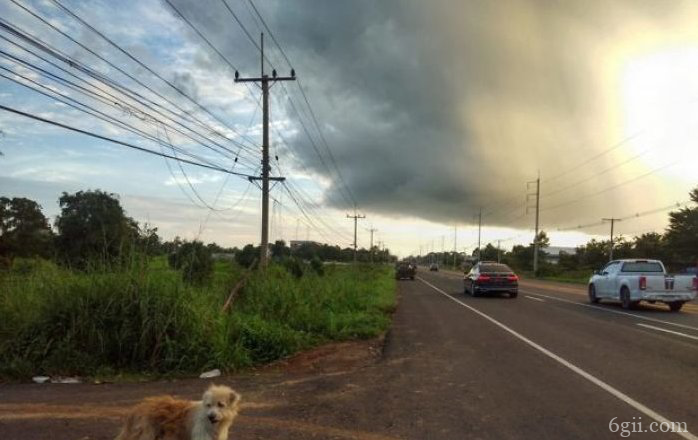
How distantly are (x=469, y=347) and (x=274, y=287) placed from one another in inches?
218

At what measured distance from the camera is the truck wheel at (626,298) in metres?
22.0

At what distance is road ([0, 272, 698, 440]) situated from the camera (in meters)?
6.53

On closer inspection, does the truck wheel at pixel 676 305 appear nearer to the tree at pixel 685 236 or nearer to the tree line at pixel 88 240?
the tree line at pixel 88 240

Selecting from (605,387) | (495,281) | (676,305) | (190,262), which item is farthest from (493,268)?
(605,387)

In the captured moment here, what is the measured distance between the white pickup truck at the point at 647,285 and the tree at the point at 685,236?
50877mm

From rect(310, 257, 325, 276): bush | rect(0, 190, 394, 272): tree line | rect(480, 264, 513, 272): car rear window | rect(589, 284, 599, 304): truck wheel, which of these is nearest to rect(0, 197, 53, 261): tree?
rect(0, 190, 394, 272): tree line

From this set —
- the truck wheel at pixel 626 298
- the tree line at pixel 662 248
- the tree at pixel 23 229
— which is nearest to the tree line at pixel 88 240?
the tree at pixel 23 229

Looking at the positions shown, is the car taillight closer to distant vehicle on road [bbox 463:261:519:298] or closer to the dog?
distant vehicle on road [bbox 463:261:519:298]

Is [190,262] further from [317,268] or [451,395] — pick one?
[317,268]

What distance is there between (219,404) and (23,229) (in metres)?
65.0

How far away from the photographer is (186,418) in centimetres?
545

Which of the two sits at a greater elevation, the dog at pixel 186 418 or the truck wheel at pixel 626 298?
the truck wheel at pixel 626 298

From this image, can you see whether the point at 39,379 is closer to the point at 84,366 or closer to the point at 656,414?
the point at 84,366

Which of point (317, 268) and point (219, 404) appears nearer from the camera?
point (219, 404)
